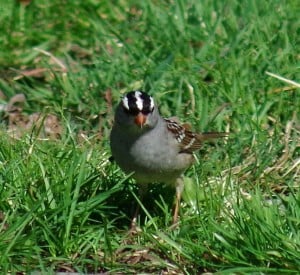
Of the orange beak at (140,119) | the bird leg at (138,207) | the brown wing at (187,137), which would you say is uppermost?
the orange beak at (140,119)

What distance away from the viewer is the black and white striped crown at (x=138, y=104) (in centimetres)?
443

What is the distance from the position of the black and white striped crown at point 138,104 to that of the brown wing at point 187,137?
35cm

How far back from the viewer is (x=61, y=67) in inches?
244

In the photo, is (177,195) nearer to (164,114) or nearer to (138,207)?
(138,207)

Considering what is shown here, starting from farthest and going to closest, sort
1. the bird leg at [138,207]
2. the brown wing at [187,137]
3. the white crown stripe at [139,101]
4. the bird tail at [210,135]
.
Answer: the bird tail at [210,135], the brown wing at [187,137], the bird leg at [138,207], the white crown stripe at [139,101]

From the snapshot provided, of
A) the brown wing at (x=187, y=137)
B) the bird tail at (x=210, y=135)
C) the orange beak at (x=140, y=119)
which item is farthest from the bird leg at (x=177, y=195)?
the orange beak at (x=140, y=119)

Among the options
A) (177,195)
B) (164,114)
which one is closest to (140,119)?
(177,195)

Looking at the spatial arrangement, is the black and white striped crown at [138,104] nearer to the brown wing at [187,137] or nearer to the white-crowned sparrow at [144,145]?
the white-crowned sparrow at [144,145]

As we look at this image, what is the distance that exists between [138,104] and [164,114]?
1.19 meters

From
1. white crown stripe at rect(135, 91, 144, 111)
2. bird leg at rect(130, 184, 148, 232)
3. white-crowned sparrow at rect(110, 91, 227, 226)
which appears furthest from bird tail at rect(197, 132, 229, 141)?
white crown stripe at rect(135, 91, 144, 111)

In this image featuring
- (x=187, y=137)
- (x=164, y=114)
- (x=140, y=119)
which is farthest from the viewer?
(x=164, y=114)

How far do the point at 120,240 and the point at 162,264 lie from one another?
31 cm

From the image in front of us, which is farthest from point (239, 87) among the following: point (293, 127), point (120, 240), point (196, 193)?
point (120, 240)

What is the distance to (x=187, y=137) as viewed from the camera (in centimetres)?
487
